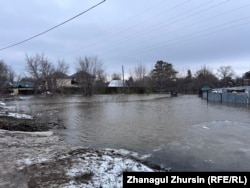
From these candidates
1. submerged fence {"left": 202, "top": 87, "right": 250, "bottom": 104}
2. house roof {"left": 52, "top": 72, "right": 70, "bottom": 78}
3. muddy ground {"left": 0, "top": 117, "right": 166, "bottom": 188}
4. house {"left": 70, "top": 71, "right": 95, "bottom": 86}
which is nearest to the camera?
muddy ground {"left": 0, "top": 117, "right": 166, "bottom": 188}

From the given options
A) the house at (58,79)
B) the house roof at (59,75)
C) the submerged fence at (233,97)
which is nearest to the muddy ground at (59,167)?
the submerged fence at (233,97)

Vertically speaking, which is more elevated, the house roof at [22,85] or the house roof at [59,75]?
the house roof at [59,75]

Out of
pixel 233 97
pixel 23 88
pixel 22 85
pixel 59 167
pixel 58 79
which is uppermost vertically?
pixel 58 79

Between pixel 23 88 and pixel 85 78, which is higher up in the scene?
pixel 85 78

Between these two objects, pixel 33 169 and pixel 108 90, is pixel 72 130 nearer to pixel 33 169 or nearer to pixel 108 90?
pixel 33 169

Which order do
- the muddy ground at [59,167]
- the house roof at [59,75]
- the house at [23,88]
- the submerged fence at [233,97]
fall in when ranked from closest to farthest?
the muddy ground at [59,167] < the submerged fence at [233,97] < the house roof at [59,75] < the house at [23,88]

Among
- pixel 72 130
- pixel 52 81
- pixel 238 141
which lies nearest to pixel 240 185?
pixel 238 141

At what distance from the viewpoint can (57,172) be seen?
666 centimetres

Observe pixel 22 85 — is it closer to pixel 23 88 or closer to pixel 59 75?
pixel 23 88

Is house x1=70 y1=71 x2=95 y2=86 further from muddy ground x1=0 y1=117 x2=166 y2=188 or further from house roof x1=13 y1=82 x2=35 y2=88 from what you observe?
muddy ground x1=0 y1=117 x2=166 y2=188

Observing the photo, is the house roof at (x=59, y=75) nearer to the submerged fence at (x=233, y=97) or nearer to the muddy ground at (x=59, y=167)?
the submerged fence at (x=233, y=97)

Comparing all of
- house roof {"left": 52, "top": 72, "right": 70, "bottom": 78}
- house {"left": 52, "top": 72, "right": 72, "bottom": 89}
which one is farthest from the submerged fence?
house roof {"left": 52, "top": 72, "right": 70, "bottom": 78}

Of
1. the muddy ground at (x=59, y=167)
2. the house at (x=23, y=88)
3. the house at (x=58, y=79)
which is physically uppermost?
the house at (x=58, y=79)

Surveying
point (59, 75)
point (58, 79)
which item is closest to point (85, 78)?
point (58, 79)
